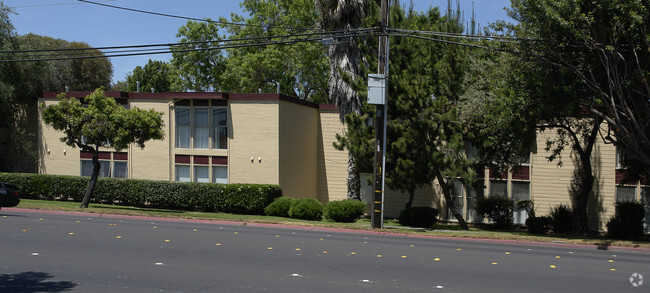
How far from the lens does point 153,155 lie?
30.5 metres

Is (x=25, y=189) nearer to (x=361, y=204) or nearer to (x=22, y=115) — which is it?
(x=22, y=115)

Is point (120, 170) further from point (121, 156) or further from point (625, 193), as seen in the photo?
point (625, 193)

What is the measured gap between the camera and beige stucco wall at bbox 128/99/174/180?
30188 millimetres

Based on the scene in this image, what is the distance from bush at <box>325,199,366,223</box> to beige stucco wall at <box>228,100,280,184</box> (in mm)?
4977

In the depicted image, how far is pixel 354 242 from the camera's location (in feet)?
51.4

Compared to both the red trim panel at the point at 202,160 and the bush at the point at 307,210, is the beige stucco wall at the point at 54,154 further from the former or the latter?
the bush at the point at 307,210

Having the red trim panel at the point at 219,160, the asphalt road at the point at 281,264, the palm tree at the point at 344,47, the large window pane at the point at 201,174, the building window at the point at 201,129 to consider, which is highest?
the palm tree at the point at 344,47

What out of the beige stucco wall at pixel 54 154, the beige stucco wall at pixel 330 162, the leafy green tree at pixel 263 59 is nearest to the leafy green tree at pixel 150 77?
the leafy green tree at pixel 263 59

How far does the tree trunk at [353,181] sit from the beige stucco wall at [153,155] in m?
9.51

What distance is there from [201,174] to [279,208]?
6157 millimetres

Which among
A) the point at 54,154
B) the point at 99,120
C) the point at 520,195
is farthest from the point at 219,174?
the point at 520,195

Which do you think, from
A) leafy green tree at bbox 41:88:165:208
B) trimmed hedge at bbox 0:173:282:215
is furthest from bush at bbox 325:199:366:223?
leafy green tree at bbox 41:88:165:208

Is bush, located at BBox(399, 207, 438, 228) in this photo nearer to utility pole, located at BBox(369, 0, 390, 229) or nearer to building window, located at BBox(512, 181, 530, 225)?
building window, located at BBox(512, 181, 530, 225)

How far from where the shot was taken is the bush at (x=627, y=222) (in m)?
23.1
